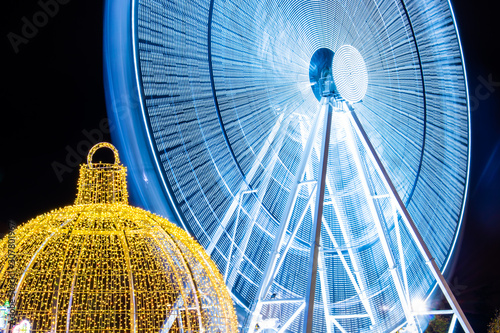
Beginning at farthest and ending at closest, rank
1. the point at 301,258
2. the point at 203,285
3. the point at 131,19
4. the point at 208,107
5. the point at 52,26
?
the point at 301,258, the point at 52,26, the point at 208,107, the point at 131,19, the point at 203,285

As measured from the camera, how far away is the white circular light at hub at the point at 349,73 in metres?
5.84

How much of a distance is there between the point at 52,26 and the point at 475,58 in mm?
6308

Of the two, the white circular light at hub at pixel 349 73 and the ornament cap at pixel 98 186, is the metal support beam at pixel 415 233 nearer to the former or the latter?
the white circular light at hub at pixel 349 73

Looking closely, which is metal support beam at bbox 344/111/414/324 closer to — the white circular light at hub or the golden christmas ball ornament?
the white circular light at hub

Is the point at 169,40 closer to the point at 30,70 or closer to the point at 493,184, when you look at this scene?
the point at 30,70

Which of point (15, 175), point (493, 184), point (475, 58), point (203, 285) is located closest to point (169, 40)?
point (15, 175)

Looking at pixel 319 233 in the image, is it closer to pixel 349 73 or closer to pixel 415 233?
pixel 415 233

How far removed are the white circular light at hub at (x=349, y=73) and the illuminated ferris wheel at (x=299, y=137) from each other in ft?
0.06

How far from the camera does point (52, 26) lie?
19.3ft

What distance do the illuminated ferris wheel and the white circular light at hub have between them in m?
0.02

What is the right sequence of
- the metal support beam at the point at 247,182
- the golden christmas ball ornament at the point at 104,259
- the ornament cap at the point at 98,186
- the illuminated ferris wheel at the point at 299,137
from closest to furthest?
the golden christmas ball ornament at the point at 104,259 → the ornament cap at the point at 98,186 → the illuminated ferris wheel at the point at 299,137 → the metal support beam at the point at 247,182

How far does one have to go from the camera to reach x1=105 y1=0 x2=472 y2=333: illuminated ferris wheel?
190 inches

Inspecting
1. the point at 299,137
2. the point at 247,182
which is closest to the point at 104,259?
the point at 247,182

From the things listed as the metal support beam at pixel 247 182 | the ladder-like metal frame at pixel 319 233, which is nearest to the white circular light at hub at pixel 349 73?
the ladder-like metal frame at pixel 319 233
